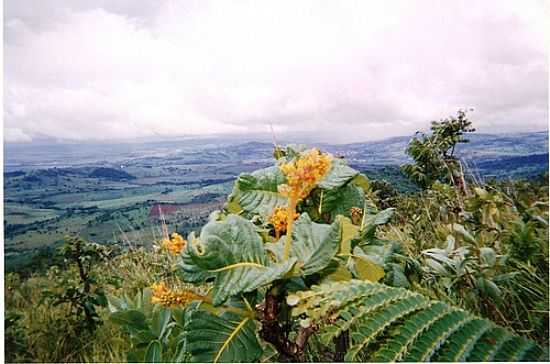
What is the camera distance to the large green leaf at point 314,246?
3.01 ft

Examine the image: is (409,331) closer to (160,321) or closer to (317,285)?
(317,285)

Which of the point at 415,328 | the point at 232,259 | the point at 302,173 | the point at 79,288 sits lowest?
the point at 79,288

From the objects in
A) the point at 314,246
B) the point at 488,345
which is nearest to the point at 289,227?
the point at 314,246

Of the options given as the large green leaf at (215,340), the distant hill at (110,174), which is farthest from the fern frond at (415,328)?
the distant hill at (110,174)

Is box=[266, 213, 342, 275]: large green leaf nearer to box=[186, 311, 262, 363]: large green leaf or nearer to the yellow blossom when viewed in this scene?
the yellow blossom

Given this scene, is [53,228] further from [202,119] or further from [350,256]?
[350,256]

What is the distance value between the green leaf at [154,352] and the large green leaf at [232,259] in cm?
21

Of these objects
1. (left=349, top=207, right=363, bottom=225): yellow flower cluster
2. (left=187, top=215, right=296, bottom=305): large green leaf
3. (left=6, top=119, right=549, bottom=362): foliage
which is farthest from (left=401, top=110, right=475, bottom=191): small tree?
(left=187, top=215, right=296, bottom=305): large green leaf

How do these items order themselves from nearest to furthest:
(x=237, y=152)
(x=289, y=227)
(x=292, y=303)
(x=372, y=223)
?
(x=292, y=303), (x=289, y=227), (x=372, y=223), (x=237, y=152)

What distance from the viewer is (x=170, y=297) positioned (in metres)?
0.95

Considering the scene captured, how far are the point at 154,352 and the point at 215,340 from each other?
6.1 inches

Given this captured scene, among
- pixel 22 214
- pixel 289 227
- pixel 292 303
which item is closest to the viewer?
pixel 292 303

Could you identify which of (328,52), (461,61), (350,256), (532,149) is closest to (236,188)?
(350,256)

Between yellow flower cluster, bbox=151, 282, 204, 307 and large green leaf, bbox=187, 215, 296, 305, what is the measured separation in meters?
0.10
